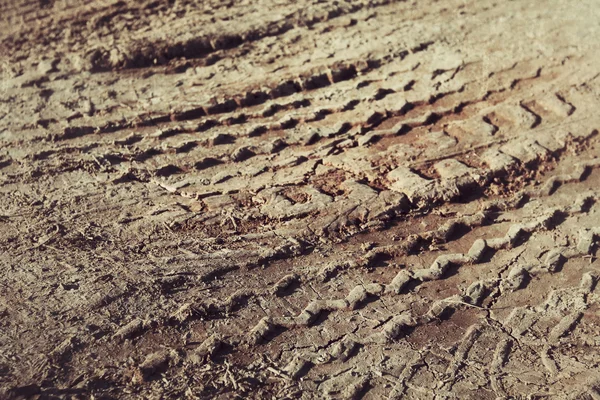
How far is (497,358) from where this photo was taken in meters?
3.89

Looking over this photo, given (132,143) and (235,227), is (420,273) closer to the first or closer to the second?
(235,227)

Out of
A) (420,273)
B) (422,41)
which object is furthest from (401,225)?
(422,41)

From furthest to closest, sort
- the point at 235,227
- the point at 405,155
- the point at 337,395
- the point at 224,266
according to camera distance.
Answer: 1. the point at 405,155
2. the point at 235,227
3. the point at 224,266
4. the point at 337,395

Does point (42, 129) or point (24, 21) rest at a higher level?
point (24, 21)

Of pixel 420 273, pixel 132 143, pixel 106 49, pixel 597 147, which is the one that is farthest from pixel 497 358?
pixel 106 49

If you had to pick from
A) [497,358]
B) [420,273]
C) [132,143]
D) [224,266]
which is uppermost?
[132,143]

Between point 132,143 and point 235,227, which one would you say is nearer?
point 235,227

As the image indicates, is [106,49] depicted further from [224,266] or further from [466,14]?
[466,14]

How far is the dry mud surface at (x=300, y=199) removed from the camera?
3.80m

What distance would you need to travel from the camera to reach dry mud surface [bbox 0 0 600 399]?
3801mm

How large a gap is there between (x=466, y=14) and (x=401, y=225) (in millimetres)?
2816

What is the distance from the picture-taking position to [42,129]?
18.0 feet

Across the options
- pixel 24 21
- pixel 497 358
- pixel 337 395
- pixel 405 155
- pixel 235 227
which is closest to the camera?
pixel 337 395

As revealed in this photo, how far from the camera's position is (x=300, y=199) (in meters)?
4.83
